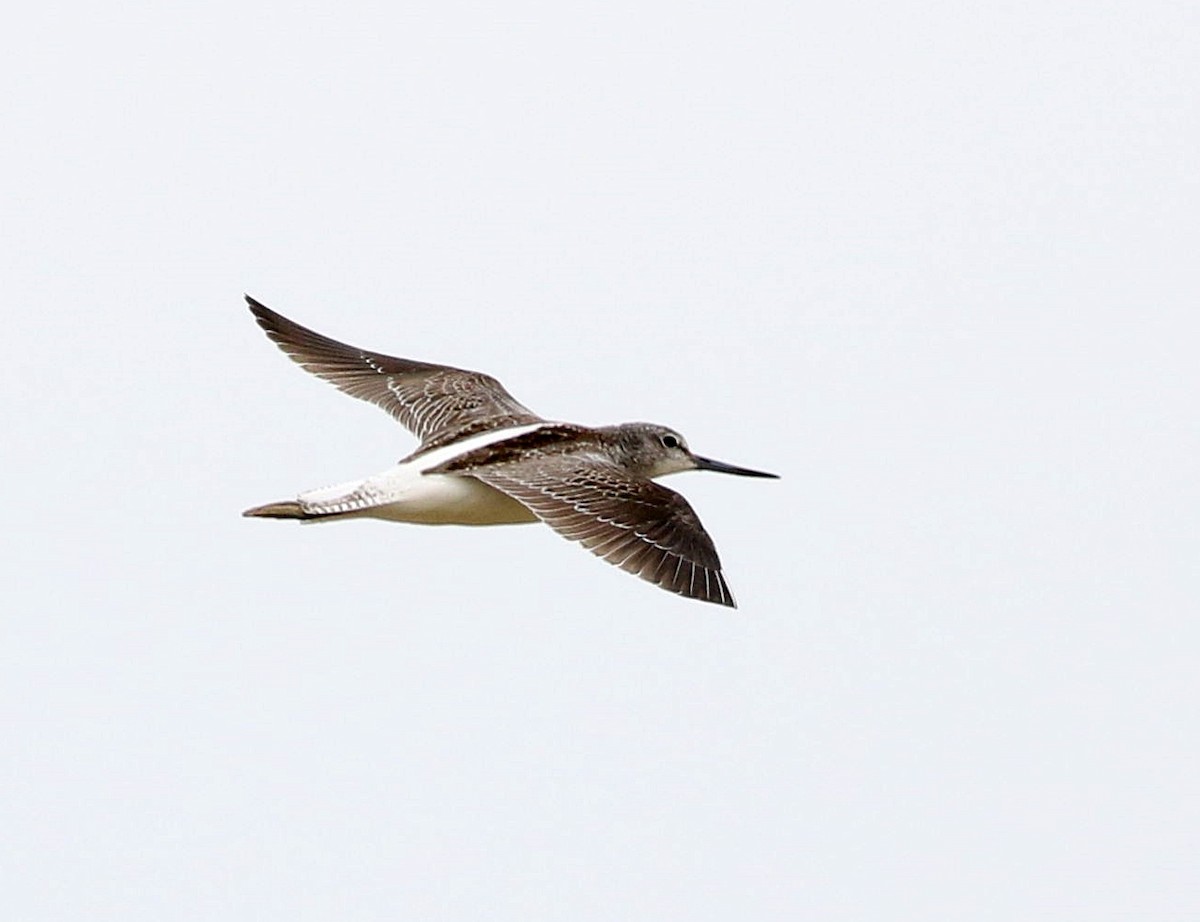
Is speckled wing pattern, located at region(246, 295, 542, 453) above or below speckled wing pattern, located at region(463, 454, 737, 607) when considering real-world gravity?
above

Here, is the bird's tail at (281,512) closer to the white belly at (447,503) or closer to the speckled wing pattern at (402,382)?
the white belly at (447,503)

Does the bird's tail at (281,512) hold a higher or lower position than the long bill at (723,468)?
lower

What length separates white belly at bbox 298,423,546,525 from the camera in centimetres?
1819

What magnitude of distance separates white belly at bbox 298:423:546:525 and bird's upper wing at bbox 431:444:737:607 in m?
0.16

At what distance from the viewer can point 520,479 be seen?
18.2 metres

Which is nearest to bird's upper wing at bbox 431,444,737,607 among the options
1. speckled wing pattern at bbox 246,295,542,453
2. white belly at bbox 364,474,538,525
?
white belly at bbox 364,474,538,525

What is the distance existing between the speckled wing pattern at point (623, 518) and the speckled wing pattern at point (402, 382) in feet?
6.64

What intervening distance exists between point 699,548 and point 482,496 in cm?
183

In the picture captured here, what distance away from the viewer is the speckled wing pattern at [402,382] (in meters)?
20.7

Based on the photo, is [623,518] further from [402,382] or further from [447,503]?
[402,382]

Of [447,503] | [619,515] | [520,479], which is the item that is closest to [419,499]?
[447,503]

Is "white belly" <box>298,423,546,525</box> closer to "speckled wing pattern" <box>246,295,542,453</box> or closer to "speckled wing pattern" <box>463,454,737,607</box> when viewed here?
"speckled wing pattern" <box>463,454,737,607</box>

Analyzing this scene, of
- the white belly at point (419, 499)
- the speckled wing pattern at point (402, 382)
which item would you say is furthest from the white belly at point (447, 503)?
the speckled wing pattern at point (402, 382)

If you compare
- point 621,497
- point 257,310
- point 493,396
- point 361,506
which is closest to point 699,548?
point 621,497
